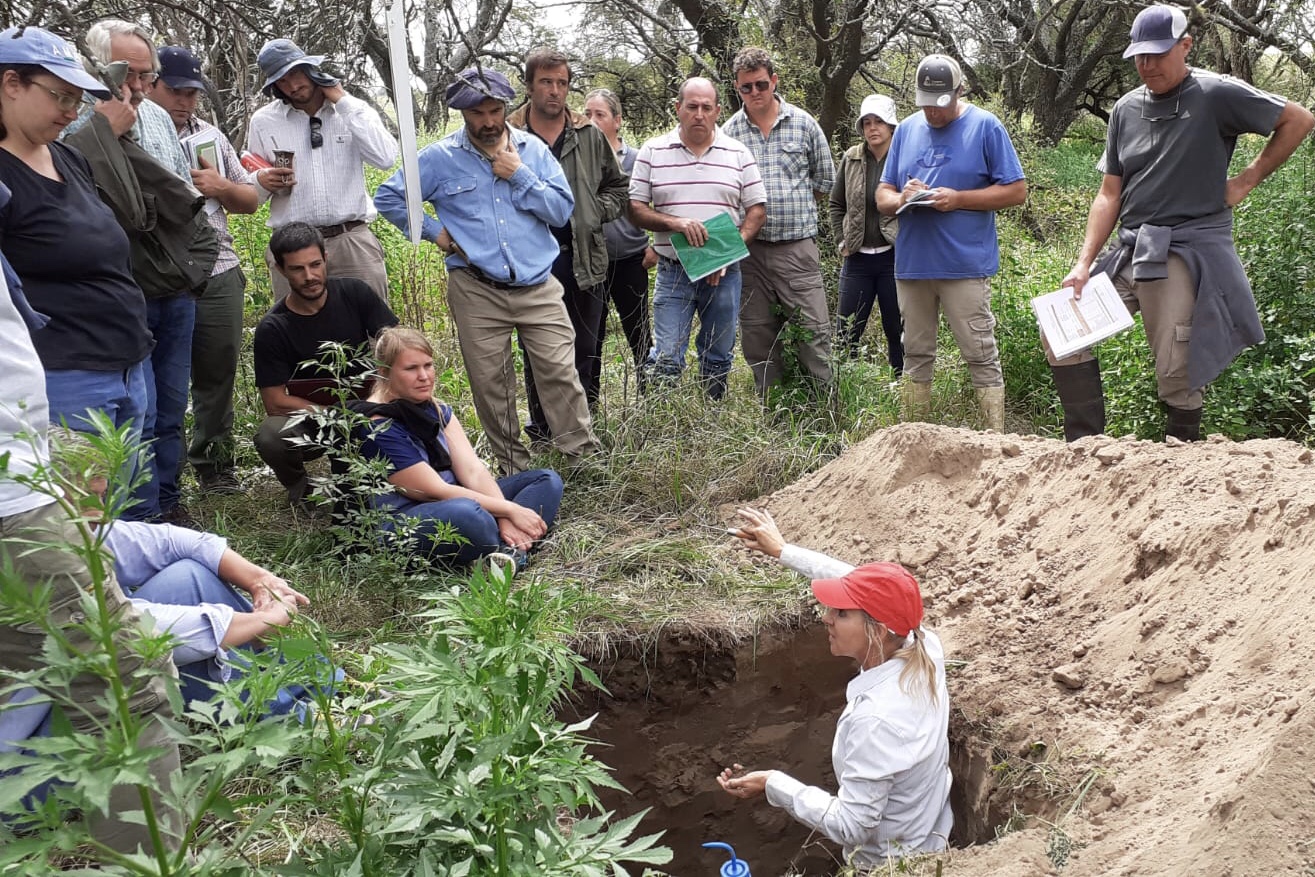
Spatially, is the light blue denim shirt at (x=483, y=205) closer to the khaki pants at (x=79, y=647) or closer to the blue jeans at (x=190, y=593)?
the blue jeans at (x=190, y=593)

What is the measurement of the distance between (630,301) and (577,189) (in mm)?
871

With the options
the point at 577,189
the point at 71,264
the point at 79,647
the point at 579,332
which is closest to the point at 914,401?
the point at 579,332

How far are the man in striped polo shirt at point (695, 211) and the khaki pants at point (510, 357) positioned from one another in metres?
0.61

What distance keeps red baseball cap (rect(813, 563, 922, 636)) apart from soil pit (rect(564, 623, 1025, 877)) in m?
1.23

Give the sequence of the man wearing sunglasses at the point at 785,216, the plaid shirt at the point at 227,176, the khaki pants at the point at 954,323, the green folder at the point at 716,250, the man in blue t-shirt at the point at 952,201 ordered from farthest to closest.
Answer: the man wearing sunglasses at the point at 785,216 < the green folder at the point at 716,250 < the khaki pants at the point at 954,323 < the man in blue t-shirt at the point at 952,201 < the plaid shirt at the point at 227,176

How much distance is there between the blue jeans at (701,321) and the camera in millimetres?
5855

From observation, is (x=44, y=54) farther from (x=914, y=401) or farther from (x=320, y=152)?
(x=914, y=401)

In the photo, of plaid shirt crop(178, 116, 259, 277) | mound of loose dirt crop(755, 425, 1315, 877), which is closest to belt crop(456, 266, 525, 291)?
plaid shirt crop(178, 116, 259, 277)

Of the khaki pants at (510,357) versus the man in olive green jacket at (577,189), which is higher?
the man in olive green jacket at (577,189)

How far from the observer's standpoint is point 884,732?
3.04 meters

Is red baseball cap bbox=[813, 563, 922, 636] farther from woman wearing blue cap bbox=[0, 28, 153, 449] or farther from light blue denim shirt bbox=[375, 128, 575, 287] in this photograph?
light blue denim shirt bbox=[375, 128, 575, 287]

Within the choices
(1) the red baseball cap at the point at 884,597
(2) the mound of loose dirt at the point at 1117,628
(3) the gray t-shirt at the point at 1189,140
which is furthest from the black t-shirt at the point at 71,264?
(3) the gray t-shirt at the point at 1189,140

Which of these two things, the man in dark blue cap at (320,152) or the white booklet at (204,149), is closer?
the white booklet at (204,149)

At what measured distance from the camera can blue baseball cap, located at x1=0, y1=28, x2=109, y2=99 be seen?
3160 millimetres
